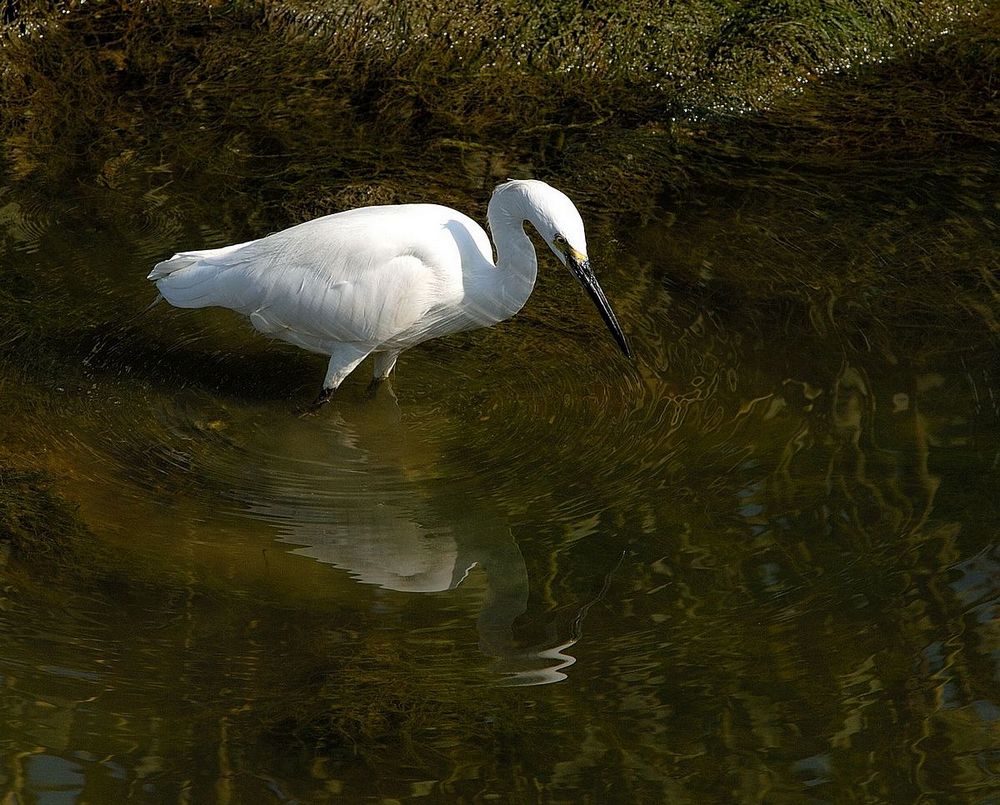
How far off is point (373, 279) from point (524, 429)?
0.69 m

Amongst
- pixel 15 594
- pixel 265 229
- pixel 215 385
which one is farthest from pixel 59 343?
pixel 15 594

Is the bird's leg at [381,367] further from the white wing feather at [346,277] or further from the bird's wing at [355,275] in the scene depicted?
the bird's wing at [355,275]

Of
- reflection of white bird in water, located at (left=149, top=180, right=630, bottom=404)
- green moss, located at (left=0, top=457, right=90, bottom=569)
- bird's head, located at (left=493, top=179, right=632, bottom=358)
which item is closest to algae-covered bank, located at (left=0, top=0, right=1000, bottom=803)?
green moss, located at (left=0, top=457, right=90, bottom=569)

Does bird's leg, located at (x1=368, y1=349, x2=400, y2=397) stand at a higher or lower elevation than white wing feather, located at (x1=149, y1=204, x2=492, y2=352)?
lower

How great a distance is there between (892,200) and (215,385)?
279 cm

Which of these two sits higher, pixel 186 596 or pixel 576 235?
pixel 576 235

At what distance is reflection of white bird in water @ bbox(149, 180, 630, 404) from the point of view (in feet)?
13.5

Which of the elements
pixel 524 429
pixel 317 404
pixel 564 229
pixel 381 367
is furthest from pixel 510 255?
pixel 317 404

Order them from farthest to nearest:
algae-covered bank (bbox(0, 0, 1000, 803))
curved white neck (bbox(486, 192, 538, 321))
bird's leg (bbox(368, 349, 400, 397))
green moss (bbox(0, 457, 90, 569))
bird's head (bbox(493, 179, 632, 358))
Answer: bird's leg (bbox(368, 349, 400, 397)), curved white neck (bbox(486, 192, 538, 321)), bird's head (bbox(493, 179, 632, 358)), green moss (bbox(0, 457, 90, 569)), algae-covered bank (bbox(0, 0, 1000, 803))

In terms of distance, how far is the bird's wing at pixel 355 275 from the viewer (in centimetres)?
411

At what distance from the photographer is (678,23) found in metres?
6.31

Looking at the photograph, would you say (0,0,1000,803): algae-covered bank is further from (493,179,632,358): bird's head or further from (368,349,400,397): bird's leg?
(493,179,632,358): bird's head

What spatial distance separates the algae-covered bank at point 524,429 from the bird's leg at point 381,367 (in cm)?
9

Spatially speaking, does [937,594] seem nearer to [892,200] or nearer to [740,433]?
[740,433]
